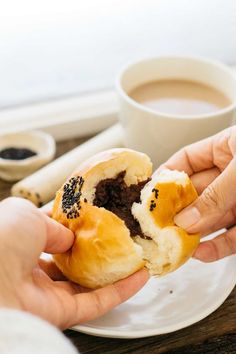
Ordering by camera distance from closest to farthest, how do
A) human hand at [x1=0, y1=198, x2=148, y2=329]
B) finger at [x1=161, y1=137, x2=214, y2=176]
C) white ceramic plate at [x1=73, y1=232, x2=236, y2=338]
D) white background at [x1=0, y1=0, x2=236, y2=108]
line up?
human hand at [x1=0, y1=198, x2=148, y2=329]
white ceramic plate at [x1=73, y1=232, x2=236, y2=338]
finger at [x1=161, y1=137, x2=214, y2=176]
white background at [x1=0, y1=0, x2=236, y2=108]

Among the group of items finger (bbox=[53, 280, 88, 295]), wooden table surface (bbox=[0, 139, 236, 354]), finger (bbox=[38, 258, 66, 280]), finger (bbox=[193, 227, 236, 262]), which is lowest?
wooden table surface (bbox=[0, 139, 236, 354])

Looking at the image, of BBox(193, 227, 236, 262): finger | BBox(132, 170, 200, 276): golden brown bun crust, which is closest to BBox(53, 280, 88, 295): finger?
BBox(132, 170, 200, 276): golden brown bun crust

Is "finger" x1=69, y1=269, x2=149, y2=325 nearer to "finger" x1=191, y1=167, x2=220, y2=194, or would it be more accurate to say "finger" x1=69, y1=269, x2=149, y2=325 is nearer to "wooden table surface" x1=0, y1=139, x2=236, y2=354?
"wooden table surface" x1=0, y1=139, x2=236, y2=354

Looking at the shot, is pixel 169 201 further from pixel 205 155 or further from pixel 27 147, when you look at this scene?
pixel 27 147

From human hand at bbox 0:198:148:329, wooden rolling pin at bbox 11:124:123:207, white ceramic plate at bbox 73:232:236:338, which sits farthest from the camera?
wooden rolling pin at bbox 11:124:123:207

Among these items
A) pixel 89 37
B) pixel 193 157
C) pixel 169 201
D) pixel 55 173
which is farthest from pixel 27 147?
pixel 169 201

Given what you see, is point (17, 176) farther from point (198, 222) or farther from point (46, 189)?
point (198, 222)
